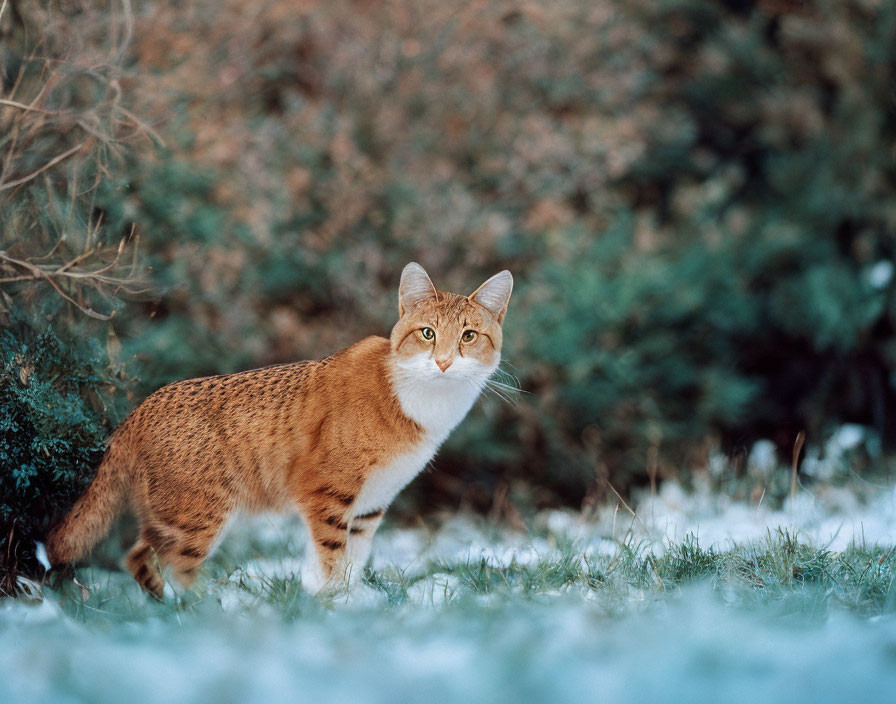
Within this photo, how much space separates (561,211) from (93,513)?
4.80 metres

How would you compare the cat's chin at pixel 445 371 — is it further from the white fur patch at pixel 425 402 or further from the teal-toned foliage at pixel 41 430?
the teal-toned foliage at pixel 41 430

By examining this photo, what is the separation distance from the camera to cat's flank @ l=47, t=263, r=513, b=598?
3.21 meters

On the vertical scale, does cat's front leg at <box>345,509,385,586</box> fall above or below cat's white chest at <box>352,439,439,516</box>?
below

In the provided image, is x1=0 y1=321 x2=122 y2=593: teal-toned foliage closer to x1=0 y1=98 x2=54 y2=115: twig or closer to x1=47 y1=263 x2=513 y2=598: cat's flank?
x1=47 y1=263 x2=513 y2=598: cat's flank

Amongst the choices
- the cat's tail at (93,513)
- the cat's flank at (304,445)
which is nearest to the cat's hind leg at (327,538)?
the cat's flank at (304,445)

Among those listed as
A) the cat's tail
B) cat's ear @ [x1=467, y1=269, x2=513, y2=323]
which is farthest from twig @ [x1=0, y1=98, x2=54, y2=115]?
cat's ear @ [x1=467, y1=269, x2=513, y2=323]


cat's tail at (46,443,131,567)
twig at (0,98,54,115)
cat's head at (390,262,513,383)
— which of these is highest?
twig at (0,98,54,115)

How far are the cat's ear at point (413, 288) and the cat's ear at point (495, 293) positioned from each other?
169 mm

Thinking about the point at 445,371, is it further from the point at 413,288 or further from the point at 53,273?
the point at 53,273

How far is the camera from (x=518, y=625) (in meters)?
2.37

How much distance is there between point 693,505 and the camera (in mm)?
4664

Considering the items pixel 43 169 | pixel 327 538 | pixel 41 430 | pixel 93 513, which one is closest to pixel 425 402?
pixel 327 538

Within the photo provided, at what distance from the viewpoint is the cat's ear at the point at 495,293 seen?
11.2ft

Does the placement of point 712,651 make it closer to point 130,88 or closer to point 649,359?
point 130,88
